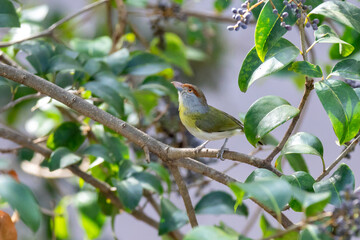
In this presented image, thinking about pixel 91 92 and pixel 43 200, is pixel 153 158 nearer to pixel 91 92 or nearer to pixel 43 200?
pixel 91 92

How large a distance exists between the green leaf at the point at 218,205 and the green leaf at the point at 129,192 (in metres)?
0.25

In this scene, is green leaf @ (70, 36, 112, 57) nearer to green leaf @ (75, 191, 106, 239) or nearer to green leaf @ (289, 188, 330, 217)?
green leaf @ (75, 191, 106, 239)

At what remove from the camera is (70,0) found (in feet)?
11.3

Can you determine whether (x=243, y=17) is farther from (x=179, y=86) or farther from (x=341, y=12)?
(x=179, y=86)

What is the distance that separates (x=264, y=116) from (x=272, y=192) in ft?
1.37

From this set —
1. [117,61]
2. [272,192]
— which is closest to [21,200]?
[272,192]

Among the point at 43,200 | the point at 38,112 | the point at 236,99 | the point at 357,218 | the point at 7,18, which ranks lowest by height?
the point at 43,200

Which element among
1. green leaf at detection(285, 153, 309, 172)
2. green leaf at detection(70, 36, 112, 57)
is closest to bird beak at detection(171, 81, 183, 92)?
green leaf at detection(70, 36, 112, 57)

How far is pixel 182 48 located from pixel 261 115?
1.22m

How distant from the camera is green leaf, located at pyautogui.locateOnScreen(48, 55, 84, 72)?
1.54 meters

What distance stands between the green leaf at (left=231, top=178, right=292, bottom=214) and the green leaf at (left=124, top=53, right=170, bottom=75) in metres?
1.05

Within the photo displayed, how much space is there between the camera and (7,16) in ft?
4.98

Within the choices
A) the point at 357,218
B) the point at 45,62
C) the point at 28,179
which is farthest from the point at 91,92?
the point at 28,179

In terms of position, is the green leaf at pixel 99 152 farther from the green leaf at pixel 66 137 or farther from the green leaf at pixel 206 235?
the green leaf at pixel 206 235
